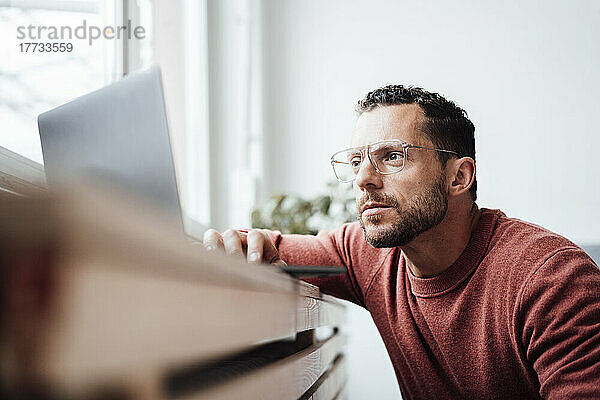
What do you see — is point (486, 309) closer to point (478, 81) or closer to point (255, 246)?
point (255, 246)

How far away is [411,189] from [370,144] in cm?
12

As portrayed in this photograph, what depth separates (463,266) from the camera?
120 centimetres

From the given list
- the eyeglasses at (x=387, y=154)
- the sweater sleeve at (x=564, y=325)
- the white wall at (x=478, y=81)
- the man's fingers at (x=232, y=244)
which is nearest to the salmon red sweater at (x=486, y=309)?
the sweater sleeve at (x=564, y=325)

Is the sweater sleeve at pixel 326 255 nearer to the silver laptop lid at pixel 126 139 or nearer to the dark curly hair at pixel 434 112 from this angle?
the dark curly hair at pixel 434 112

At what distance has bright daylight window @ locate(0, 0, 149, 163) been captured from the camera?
4.28 ft

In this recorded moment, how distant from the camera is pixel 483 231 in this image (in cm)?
123

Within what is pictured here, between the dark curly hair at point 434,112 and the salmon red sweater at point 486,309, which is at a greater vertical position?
the dark curly hair at point 434,112

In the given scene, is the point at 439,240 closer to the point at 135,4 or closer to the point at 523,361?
the point at 523,361

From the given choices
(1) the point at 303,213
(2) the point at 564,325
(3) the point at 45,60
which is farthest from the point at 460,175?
(1) the point at 303,213

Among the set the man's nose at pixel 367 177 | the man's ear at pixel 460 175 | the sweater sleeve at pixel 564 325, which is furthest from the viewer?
the man's ear at pixel 460 175

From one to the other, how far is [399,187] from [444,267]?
0.18 metres

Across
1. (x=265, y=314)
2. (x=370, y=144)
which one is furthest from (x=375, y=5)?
(x=265, y=314)

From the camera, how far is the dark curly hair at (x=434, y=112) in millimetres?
1283

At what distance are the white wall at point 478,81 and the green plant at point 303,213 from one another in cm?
61
